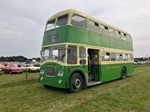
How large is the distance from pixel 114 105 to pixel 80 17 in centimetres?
502

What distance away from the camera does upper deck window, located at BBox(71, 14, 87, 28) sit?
740cm

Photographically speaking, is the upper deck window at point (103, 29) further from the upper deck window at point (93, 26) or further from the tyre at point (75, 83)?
the tyre at point (75, 83)

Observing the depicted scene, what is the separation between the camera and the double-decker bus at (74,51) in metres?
6.98

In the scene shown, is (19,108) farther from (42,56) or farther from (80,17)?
(80,17)

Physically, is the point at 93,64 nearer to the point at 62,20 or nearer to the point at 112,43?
the point at 112,43

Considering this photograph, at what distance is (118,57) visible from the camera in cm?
1140

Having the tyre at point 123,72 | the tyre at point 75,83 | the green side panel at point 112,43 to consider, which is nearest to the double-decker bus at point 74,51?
the tyre at point 75,83

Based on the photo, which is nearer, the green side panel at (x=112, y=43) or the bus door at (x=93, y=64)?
the bus door at (x=93, y=64)

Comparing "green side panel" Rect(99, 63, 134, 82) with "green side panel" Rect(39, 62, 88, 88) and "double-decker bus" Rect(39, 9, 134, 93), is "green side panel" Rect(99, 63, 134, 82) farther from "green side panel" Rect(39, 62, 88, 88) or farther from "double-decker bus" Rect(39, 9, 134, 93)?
"green side panel" Rect(39, 62, 88, 88)

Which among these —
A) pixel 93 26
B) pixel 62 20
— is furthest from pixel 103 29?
pixel 62 20

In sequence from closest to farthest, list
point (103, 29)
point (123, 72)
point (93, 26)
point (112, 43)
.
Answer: point (93, 26) < point (103, 29) < point (112, 43) < point (123, 72)

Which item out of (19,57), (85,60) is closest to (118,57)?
(85,60)

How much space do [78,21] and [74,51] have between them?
5.80 ft

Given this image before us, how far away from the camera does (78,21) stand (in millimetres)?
7719
